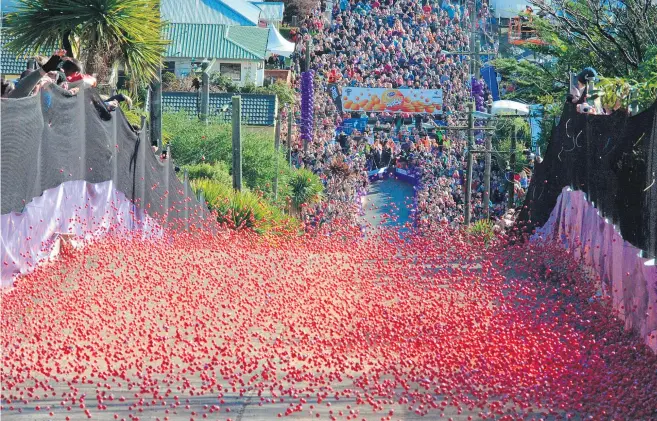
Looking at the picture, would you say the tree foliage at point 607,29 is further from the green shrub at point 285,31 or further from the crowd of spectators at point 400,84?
the green shrub at point 285,31

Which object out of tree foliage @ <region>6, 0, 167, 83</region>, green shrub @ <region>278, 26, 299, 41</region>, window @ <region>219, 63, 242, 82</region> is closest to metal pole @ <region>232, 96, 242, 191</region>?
tree foliage @ <region>6, 0, 167, 83</region>

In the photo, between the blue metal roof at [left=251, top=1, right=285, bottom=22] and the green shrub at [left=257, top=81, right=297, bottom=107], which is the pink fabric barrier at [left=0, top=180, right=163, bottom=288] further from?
the blue metal roof at [left=251, top=1, right=285, bottom=22]

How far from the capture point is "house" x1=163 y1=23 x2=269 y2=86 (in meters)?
57.8

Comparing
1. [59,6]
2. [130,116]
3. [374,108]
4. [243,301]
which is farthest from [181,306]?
[374,108]

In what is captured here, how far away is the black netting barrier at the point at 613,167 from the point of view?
397 inches

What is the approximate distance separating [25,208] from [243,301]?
8.25 ft

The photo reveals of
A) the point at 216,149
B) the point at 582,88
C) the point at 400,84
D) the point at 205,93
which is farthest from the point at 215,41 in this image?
the point at 582,88

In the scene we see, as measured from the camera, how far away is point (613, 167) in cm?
1153

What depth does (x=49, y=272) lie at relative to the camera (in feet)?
37.3

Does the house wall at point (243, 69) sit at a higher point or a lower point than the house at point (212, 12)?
lower

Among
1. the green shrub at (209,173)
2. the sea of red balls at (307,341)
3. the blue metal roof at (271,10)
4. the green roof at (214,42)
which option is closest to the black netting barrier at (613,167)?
the sea of red balls at (307,341)

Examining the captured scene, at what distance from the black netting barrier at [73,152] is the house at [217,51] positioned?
41.0 metres

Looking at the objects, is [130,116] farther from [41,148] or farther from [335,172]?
[335,172]

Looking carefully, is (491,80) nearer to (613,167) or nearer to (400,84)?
(400,84)
